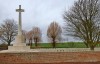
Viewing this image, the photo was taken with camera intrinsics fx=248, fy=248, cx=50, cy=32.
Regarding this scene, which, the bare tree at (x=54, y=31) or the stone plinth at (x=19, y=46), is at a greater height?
the bare tree at (x=54, y=31)

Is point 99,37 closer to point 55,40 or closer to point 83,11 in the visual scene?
point 83,11

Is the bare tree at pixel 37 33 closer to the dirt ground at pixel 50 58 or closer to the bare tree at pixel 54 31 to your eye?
the bare tree at pixel 54 31

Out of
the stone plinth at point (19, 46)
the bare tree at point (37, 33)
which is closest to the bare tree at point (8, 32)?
the bare tree at point (37, 33)

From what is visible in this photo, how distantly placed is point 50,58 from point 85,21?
569 inches

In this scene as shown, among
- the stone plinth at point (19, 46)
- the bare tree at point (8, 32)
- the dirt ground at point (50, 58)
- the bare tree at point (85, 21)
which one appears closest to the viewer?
the dirt ground at point (50, 58)

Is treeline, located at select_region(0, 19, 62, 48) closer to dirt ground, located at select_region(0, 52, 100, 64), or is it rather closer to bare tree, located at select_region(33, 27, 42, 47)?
bare tree, located at select_region(33, 27, 42, 47)

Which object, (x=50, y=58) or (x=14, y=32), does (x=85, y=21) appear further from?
(x=14, y=32)

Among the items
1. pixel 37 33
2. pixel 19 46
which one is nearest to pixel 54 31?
pixel 37 33

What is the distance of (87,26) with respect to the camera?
2819cm

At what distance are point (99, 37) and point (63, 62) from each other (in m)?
14.6

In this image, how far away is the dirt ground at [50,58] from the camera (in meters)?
14.8

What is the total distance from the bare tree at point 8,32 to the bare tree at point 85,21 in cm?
2427

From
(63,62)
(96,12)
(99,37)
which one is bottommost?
(63,62)

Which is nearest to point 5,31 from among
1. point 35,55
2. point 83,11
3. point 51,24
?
point 51,24
